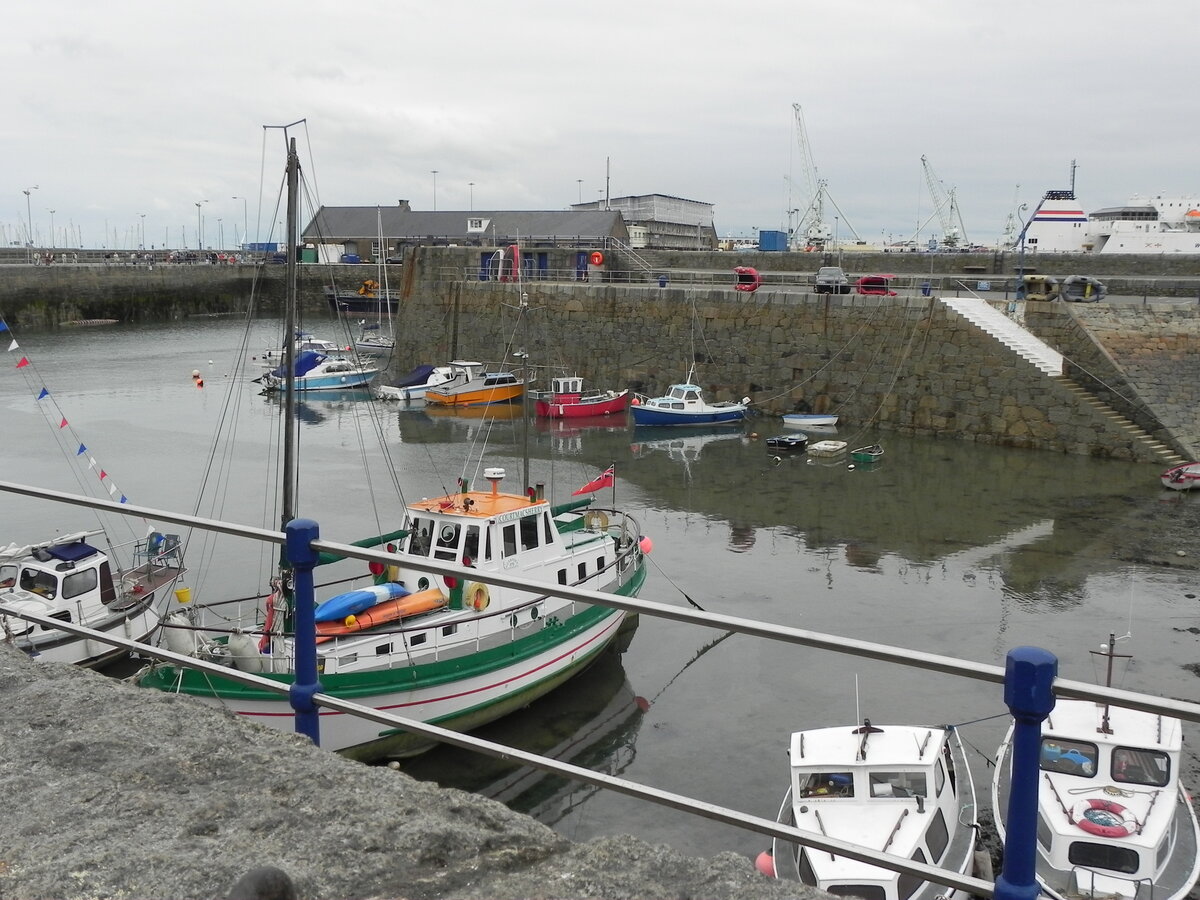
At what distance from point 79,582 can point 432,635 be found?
197 inches

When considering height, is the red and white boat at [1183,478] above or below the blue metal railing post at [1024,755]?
below

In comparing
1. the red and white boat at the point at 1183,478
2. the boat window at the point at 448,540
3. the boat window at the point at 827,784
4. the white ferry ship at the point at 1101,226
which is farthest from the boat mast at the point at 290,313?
the white ferry ship at the point at 1101,226

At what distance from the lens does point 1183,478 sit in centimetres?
2158

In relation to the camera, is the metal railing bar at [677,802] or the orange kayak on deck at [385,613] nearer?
the metal railing bar at [677,802]

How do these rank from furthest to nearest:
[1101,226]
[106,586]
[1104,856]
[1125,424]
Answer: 1. [1101,226]
2. [1125,424]
3. [106,586]
4. [1104,856]

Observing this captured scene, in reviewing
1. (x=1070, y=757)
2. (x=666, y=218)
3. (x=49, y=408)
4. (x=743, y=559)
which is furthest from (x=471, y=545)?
(x=666, y=218)

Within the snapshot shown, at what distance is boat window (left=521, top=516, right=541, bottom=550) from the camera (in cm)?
1263

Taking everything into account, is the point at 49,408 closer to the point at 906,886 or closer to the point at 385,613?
the point at 385,613

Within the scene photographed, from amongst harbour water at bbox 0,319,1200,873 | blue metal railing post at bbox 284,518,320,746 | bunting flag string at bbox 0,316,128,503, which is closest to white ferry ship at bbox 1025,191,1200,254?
harbour water at bbox 0,319,1200,873

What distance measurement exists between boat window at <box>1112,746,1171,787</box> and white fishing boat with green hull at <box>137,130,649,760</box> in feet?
16.3

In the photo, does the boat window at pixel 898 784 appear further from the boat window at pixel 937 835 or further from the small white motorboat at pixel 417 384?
the small white motorboat at pixel 417 384

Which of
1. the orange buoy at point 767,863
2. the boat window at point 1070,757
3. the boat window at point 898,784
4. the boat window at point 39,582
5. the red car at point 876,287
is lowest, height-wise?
the orange buoy at point 767,863

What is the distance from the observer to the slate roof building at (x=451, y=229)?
205ft

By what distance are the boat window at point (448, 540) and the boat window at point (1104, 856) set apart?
7.03m
